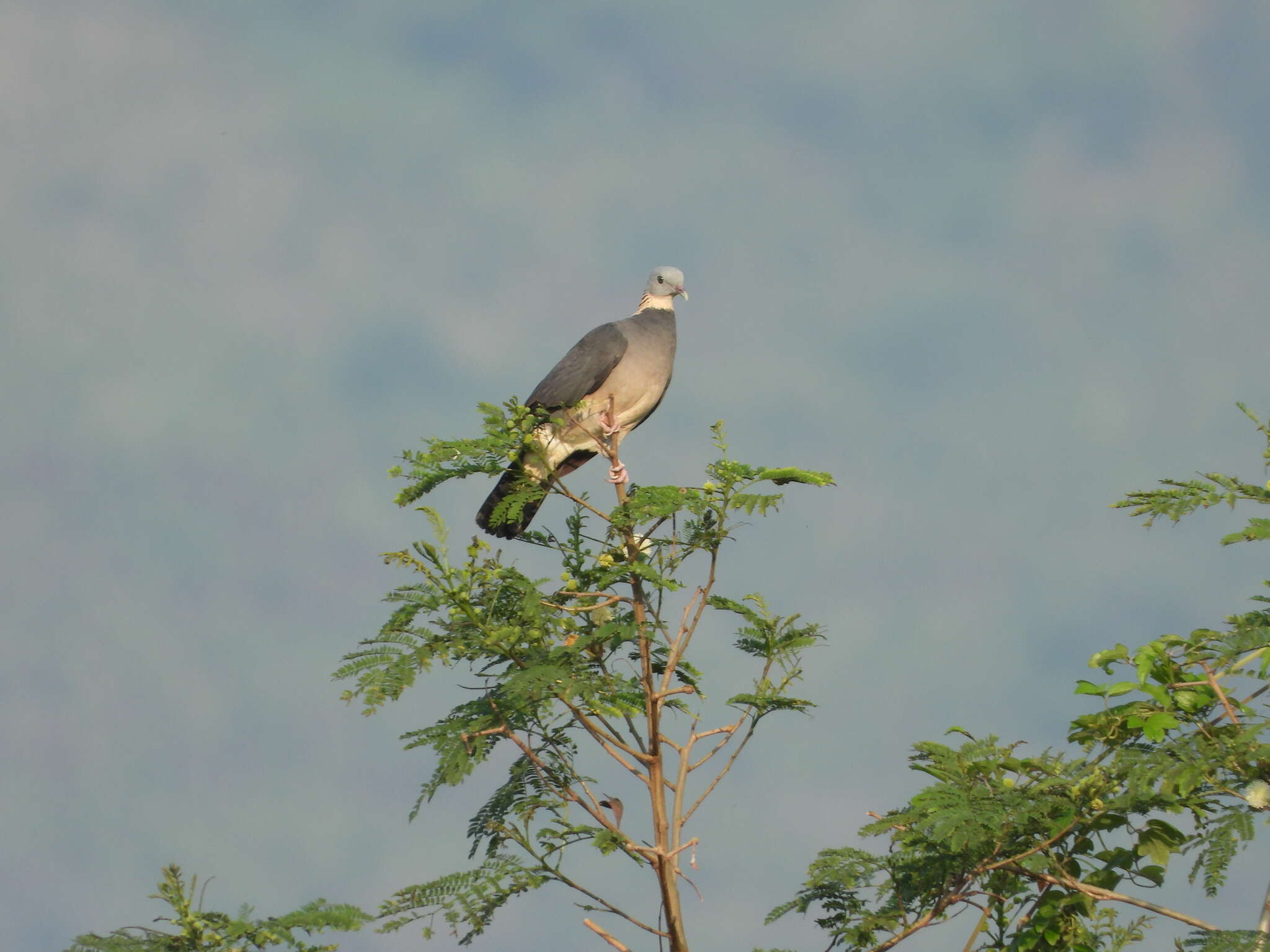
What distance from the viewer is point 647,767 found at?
195 inches

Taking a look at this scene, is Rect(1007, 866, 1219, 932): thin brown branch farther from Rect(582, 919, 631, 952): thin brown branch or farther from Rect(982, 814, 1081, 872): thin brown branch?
Rect(582, 919, 631, 952): thin brown branch

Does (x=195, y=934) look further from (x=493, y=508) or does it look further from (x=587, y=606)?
(x=493, y=508)

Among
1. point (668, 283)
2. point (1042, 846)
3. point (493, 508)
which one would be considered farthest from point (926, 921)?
point (668, 283)

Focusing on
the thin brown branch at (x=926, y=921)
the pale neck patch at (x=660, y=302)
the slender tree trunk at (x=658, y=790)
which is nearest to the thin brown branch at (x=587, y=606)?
the slender tree trunk at (x=658, y=790)

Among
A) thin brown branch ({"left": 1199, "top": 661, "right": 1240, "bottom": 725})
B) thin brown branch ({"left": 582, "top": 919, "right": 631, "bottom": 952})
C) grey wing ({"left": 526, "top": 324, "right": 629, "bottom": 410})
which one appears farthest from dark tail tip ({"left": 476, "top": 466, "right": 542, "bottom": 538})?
thin brown branch ({"left": 1199, "top": 661, "right": 1240, "bottom": 725})

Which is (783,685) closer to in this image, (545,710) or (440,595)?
(545,710)

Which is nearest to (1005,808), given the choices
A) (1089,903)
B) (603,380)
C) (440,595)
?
(1089,903)

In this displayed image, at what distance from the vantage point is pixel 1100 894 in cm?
432

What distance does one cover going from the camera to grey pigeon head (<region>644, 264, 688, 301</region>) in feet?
30.2

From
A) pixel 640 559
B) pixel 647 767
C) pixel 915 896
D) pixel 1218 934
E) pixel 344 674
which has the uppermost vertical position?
pixel 640 559

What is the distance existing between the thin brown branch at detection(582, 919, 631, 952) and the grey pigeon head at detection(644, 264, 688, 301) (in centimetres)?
543

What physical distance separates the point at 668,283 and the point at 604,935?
5.52 meters

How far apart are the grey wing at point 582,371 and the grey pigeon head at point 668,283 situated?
1.01m

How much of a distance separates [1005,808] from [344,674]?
2.37 m
